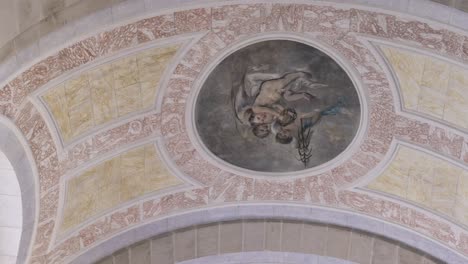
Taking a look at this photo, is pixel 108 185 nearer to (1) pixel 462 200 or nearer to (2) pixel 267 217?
(2) pixel 267 217

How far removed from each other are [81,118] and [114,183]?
167 centimetres

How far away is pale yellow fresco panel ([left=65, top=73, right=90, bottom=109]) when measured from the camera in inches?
485

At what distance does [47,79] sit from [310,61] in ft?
13.6

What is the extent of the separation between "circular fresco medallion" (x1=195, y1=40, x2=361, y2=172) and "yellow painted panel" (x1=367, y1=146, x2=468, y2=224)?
3.15ft

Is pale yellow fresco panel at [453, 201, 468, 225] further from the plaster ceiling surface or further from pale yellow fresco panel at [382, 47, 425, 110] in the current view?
pale yellow fresco panel at [382, 47, 425, 110]

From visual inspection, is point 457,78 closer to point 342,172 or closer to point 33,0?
point 342,172

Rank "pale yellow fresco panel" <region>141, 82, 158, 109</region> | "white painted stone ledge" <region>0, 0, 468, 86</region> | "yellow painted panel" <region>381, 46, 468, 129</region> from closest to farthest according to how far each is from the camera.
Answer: "white painted stone ledge" <region>0, 0, 468, 86</region> → "yellow painted panel" <region>381, 46, 468, 129</region> → "pale yellow fresco panel" <region>141, 82, 158, 109</region>

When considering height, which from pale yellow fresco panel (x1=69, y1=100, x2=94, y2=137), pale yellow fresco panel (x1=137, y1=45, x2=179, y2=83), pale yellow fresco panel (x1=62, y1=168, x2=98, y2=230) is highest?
pale yellow fresco panel (x1=137, y1=45, x2=179, y2=83)

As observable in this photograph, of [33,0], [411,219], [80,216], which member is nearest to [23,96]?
[33,0]

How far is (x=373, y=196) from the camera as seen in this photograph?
1449cm

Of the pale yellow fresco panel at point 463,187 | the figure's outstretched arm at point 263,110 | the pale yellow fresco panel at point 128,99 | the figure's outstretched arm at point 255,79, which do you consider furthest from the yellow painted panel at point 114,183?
the pale yellow fresco panel at point 463,187

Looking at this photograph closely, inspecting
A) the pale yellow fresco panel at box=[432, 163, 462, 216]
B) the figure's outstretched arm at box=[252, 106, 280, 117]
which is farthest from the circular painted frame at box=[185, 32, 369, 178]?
the pale yellow fresco panel at box=[432, 163, 462, 216]

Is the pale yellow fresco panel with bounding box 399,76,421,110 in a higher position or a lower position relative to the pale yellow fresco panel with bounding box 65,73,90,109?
higher

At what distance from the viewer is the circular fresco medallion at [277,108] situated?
13148 millimetres
